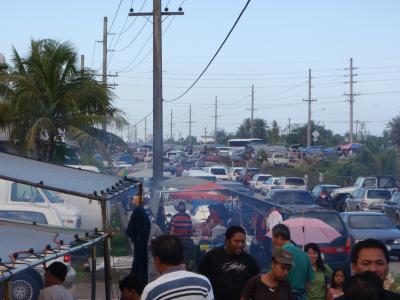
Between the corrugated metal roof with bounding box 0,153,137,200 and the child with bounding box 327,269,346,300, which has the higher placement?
the corrugated metal roof with bounding box 0,153,137,200

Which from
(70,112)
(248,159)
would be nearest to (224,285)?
(70,112)

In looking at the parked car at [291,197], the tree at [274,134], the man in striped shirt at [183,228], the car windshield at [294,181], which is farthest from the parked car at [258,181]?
the tree at [274,134]

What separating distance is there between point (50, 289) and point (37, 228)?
56 centimetres

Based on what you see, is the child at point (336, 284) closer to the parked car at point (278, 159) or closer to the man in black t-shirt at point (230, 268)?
the man in black t-shirt at point (230, 268)

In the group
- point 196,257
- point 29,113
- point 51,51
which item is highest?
point 51,51

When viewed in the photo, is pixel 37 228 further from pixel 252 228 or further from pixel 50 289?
pixel 252 228

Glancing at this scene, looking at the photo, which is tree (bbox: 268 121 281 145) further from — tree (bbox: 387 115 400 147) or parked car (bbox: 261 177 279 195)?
parked car (bbox: 261 177 279 195)

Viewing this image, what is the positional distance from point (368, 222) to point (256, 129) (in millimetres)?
102915

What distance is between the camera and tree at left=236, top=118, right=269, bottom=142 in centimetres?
12369

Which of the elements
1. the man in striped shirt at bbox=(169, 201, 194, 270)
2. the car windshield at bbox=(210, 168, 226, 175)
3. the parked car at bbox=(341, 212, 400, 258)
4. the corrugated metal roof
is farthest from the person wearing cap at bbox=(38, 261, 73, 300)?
the car windshield at bbox=(210, 168, 226, 175)

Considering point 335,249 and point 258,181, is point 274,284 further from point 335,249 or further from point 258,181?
point 258,181

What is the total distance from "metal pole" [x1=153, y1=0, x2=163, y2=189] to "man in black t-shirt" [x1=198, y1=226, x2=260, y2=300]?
1375 cm

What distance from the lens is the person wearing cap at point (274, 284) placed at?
22.6ft

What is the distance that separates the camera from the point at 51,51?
20828 millimetres
